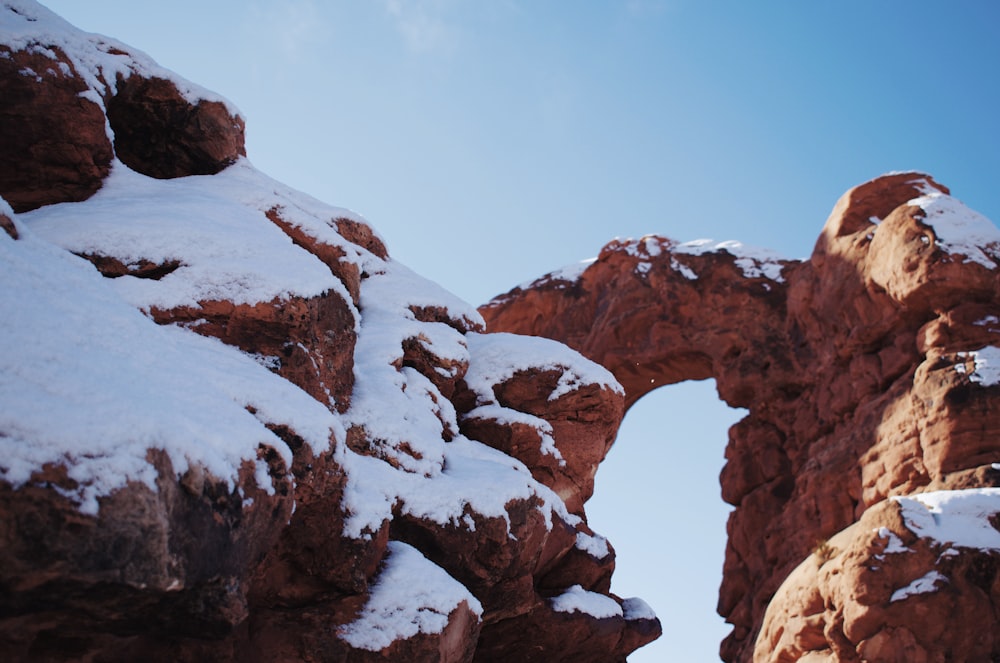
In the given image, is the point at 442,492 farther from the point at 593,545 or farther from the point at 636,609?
the point at 636,609

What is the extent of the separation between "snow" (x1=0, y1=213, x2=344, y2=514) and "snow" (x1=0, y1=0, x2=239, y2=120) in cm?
516

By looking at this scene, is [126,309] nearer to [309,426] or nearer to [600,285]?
[309,426]

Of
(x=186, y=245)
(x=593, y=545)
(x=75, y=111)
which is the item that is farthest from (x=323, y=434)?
(x=593, y=545)

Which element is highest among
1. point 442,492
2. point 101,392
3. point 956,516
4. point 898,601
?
point 956,516

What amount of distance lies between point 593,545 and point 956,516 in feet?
21.5

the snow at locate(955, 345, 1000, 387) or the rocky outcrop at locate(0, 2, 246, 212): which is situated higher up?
the snow at locate(955, 345, 1000, 387)

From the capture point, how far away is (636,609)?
16.1 m

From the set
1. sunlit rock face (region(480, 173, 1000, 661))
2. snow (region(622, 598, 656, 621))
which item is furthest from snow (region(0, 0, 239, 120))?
sunlit rock face (region(480, 173, 1000, 661))

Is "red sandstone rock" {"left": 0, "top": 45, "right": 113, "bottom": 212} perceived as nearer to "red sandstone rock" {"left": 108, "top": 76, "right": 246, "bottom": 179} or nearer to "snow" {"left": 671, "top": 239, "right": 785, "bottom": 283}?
"red sandstone rock" {"left": 108, "top": 76, "right": 246, "bottom": 179}

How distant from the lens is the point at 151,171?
15383 millimetres

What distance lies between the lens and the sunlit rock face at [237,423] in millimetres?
6117

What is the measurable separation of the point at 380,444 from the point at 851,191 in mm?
21949

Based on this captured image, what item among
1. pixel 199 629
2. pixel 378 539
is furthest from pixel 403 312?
pixel 199 629

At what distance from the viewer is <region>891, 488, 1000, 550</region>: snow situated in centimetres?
1518
